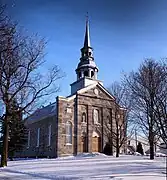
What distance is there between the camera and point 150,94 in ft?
61.2

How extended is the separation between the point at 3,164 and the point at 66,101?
1959cm

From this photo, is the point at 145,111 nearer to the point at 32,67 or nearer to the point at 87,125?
the point at 32,67

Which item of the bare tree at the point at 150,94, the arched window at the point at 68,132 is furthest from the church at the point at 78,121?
the bare tree at the point at 150,94

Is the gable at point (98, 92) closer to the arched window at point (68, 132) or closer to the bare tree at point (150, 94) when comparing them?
the arched window at point (68, 132)

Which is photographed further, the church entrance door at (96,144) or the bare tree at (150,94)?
the church entrance door at (96,144)

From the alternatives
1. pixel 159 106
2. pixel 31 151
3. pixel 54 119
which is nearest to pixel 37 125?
pixel 31 151

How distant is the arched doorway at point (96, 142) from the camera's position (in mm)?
39281

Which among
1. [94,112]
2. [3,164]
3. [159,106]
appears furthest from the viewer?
[94,112]

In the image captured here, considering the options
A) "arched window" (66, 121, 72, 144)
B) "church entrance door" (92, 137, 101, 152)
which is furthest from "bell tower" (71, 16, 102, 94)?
"church entrance door" (92, 137, 101, 152)

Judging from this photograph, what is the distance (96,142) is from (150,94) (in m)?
22.4

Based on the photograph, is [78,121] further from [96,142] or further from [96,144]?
[96,144]

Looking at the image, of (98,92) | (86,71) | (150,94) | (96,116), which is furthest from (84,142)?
(150,94)

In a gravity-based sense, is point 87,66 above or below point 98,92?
above

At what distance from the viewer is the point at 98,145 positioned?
39.9 m
